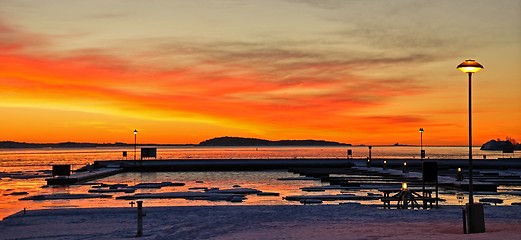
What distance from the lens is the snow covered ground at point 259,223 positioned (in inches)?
821

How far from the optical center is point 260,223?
24375mm

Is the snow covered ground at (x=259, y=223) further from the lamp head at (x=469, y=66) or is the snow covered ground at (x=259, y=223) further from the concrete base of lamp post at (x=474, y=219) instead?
the lamp head at (x=469, y=66)

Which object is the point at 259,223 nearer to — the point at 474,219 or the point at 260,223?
the point at 260,223

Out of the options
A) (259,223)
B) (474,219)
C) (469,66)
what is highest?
(469,66)

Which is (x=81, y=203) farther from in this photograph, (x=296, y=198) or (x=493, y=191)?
(x=493, y=191)

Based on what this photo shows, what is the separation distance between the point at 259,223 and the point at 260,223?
0.14ft

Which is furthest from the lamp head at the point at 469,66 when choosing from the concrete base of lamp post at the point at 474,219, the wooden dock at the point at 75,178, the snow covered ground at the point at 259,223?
the wooden dock at the point at 75,178

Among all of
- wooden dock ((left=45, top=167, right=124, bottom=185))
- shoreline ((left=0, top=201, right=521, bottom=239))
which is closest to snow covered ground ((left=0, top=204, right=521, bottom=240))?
shoreline ((left=0, top=201, right=521, bottom=239))

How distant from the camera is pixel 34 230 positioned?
23.6 m

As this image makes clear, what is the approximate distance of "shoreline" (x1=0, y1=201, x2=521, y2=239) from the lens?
20.9 meters

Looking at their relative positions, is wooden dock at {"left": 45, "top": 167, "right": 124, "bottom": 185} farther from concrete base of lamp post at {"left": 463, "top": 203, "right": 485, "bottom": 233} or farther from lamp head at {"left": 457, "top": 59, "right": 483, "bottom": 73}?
concrete base of lamp post at {"left": 463, "top": 203, "right": 485, "bottom": 233}

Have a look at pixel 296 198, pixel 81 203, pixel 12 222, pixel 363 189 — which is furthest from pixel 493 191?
pixel 12 222

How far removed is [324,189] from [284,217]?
78.8 ft

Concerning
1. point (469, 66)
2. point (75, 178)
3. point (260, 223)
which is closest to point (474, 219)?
point (469, 66)
